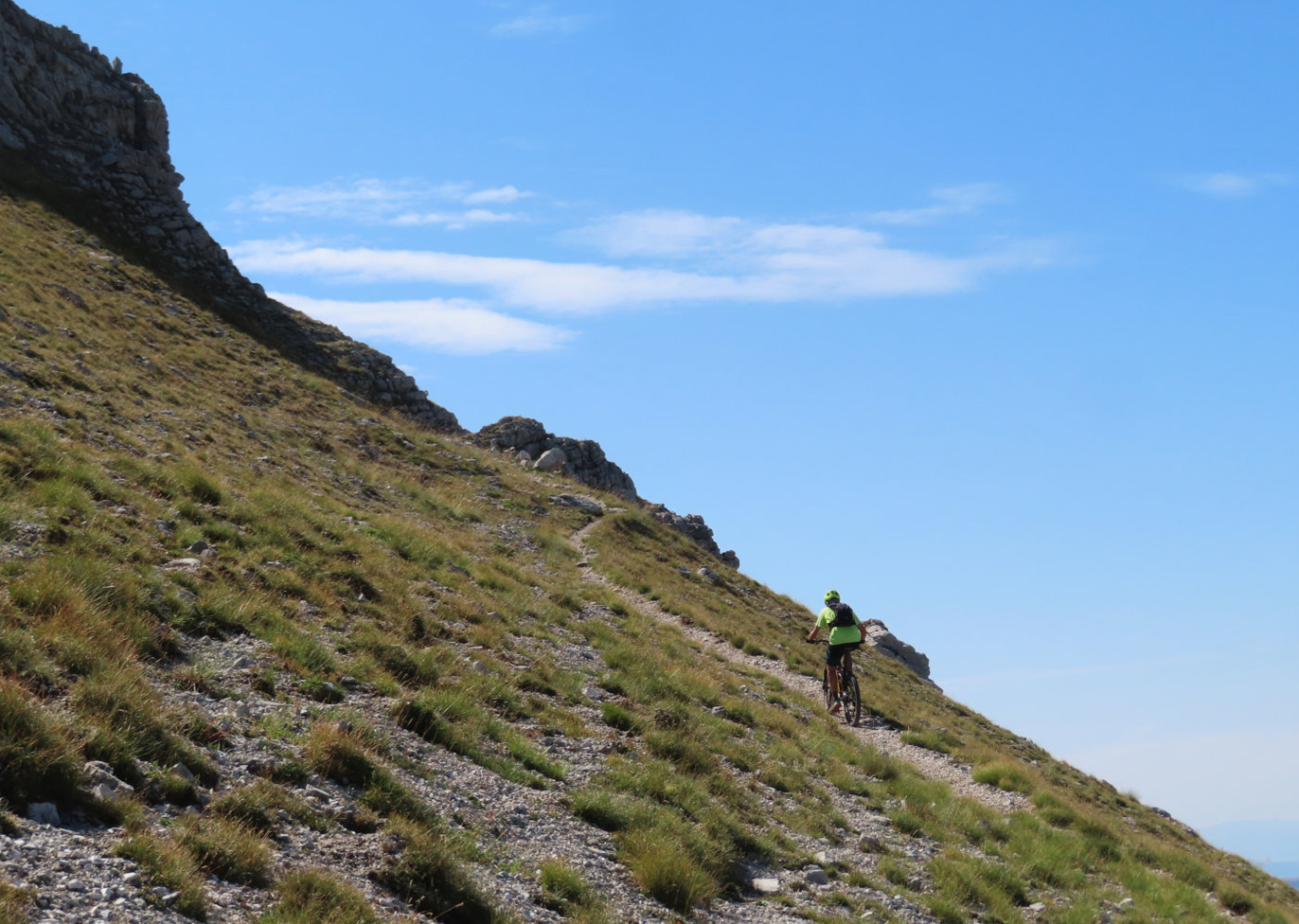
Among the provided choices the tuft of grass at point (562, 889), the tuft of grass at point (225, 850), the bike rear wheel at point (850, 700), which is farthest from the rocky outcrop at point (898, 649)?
the tuft of grass at point (225, 850)

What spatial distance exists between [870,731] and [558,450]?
28533 mm

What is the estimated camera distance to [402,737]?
10.9 meters

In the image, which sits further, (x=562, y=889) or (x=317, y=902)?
(x=562, y=889)

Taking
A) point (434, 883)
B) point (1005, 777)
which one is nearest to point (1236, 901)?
point (1005, 777)

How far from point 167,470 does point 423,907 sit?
1150cm

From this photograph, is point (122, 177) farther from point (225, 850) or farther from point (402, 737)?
point (225, 850)

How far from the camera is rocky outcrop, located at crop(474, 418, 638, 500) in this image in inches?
1935

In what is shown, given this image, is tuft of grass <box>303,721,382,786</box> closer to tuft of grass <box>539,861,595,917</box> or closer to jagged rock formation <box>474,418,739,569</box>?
tuft of grass <box>539,861,595,917</box>

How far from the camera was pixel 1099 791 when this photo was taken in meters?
28.0

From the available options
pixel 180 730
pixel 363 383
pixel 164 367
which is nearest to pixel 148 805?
pixel 180 730

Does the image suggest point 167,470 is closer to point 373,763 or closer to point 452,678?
point 452,678

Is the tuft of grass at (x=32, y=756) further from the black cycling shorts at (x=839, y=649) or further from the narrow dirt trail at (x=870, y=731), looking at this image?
the black cycling shorts at (x=839, y=649)

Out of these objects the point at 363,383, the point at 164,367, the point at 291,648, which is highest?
the point at 363,383

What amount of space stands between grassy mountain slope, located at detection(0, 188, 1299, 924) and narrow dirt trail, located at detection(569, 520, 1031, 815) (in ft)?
0.47
